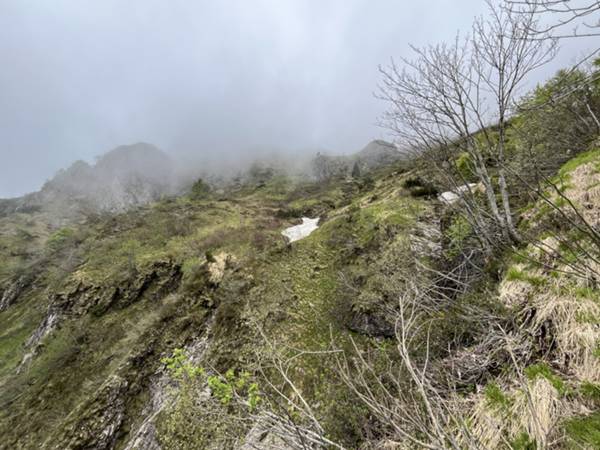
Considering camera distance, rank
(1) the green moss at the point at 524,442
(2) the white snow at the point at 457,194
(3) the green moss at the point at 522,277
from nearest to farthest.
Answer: (1) the green moss at the point at 524,442
(3) the green moss at the point at 522,277
(2) the white snow at the point at 457,194

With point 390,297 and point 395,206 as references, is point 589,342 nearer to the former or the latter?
point 390,297

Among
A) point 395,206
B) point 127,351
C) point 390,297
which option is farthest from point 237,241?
point 390,297

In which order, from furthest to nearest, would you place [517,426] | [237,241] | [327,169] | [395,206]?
[327,169] < [237,241] < [395,206] < [517,426]

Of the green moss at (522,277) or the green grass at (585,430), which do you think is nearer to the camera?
the green grass at (585,430)

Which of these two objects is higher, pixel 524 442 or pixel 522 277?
pixel 522 277

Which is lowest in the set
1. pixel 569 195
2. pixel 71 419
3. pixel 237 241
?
pixel 71 419

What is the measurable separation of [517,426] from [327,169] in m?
69.9

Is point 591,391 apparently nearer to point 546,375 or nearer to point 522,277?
point 546,375

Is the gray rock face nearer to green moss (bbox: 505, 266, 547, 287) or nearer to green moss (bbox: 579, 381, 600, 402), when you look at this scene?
green moss (bbox: 505, 266, 547, 287)

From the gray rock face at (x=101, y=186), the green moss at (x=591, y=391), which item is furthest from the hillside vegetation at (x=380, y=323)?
the gray rock face at (x=101, y=186)

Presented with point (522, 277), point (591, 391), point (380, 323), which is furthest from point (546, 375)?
point (380, 323)

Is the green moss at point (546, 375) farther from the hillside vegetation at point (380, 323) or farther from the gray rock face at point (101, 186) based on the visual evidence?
the gray rock face at point (101, 186)

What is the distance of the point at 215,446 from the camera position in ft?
13.3

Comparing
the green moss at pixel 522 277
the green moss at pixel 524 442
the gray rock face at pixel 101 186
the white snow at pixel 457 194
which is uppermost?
the gray rock face at pixel 101 186
